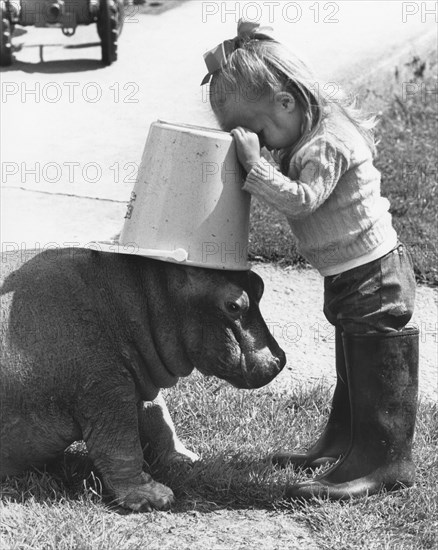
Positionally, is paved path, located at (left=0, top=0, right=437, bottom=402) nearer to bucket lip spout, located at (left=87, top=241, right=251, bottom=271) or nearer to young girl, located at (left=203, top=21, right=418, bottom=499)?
young girl, located at (left=203, top=21, right=418, bottom=499)

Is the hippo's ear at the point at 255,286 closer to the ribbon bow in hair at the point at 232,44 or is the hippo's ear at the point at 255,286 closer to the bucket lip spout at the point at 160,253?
the bucket lip spout at the point at 160,253

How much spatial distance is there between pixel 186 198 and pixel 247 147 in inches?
9.7

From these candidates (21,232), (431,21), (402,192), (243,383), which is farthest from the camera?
(431,21)

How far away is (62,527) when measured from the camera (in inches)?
128

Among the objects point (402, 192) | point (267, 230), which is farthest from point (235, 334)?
point (402, 192)

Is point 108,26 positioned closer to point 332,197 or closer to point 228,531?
point 332,197

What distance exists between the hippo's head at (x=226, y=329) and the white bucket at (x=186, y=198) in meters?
0.08

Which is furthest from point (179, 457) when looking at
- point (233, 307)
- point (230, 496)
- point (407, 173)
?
point (407, 173)

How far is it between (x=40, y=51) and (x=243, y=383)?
6.33m

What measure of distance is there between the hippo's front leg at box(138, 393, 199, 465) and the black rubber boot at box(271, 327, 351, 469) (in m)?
0.36

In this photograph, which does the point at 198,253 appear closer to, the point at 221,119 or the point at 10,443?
the point at 221,119

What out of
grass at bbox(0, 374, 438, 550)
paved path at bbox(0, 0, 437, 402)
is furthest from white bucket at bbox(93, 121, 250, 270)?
paved path at bbox(0, 0, 437, 402)

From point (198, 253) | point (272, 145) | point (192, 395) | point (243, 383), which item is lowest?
point (192, 395)

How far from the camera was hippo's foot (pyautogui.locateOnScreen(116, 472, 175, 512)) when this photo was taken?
345 centimetres
